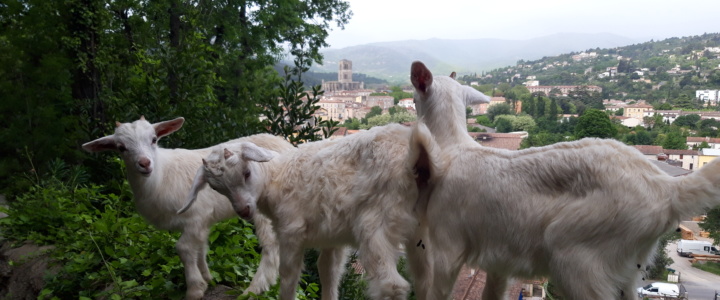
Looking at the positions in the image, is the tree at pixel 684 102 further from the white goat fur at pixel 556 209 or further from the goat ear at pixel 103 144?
the goat ear at pixel 103 144

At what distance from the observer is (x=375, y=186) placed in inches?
77.4

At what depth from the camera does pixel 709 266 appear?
2916 millimetres

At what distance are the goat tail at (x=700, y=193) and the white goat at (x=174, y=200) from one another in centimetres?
174

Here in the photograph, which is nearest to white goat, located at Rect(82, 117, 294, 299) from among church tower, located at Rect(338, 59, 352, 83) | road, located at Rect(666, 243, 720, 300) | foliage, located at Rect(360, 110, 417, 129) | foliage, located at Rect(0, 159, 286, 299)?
foliage, located at Rect(0, 159, 286, 299)

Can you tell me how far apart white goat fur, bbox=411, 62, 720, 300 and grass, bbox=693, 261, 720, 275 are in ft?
5.09

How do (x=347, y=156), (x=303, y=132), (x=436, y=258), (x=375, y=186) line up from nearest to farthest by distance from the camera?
(x=436, y=258) < (x=375, y=186) < (x=347, y=156) < (x=303, y=132)

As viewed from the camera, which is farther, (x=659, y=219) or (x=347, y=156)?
(x=347, y=156)

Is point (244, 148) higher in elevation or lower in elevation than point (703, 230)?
higher

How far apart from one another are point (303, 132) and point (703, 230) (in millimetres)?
2420

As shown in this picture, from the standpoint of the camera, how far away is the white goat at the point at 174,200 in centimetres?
263

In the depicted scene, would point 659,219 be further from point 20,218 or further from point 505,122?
point 20,218

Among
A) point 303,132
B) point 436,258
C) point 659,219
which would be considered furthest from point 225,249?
point 659,219

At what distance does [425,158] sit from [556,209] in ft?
1.48

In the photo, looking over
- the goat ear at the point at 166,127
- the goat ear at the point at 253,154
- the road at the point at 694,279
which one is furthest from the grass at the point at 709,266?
the goat ear at the point at 166,127
